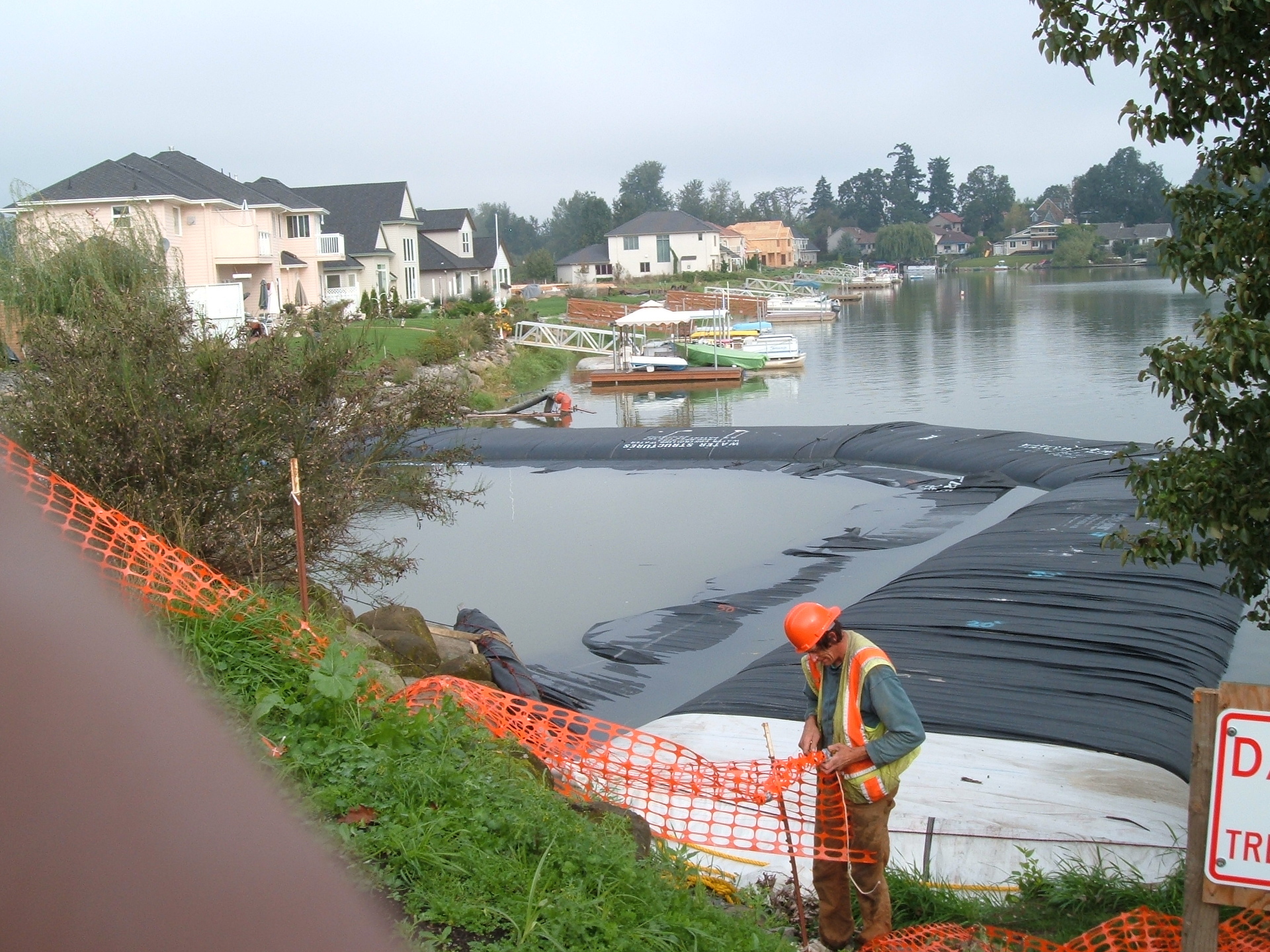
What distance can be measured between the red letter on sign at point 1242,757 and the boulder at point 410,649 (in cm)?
686

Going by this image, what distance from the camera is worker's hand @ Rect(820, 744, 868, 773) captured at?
18.0ft

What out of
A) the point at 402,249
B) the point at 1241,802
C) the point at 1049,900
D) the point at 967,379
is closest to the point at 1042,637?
the point at 1049,900

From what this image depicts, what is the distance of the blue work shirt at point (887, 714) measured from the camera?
17.7 ft

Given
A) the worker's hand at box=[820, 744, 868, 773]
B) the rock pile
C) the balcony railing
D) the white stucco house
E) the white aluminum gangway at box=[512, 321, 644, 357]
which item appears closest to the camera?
the worker's hand at box=[820, 744, 868, 773]

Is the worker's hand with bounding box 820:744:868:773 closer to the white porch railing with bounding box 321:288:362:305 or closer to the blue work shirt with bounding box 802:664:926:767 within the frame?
the blue work shirt with bounding box 802:664:926:767

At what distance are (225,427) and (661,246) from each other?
3711 inches

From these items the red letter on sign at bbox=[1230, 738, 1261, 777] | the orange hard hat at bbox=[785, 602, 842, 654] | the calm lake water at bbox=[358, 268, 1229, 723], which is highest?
the orange hard hat at bbox=[785, 602, 842, 654]

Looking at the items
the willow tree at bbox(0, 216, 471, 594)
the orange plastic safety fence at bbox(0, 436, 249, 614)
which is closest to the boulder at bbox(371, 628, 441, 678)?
the willow tree at bbox(0, 216, 471, 594)

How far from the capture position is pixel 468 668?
10180 mm

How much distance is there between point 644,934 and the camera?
430cm

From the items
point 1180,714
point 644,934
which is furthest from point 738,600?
point 644,934

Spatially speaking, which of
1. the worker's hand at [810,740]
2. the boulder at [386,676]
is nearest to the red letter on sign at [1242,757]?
the worker's hand at [810,740]

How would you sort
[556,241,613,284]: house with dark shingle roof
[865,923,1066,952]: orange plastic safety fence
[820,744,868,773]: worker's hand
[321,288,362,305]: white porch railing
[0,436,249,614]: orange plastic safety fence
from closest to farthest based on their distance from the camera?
[865,923,1066,952]: orange plastic safety fence, [820,744,868,773]: worker's hand, [0,436,249,614]: orange plastic safety fence, [321,288,362,305]: white porch railing, [556,241,613,284]: house with dark shingle roof

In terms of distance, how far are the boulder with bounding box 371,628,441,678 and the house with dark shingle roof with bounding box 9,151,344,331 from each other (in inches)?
1103
